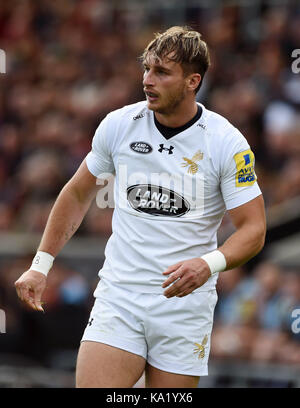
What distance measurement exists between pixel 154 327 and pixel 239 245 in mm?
688

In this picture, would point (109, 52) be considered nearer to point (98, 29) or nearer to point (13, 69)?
point (98, 29)

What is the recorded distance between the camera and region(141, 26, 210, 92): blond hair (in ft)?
17.4

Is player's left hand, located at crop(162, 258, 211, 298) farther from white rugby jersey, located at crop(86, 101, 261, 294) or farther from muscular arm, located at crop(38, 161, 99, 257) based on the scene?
muscular arm, located at crop(38, 161, 99, 257)

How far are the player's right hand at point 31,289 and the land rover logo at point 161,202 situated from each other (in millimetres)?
746

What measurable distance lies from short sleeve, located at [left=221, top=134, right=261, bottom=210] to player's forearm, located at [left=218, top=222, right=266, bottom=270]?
16cm

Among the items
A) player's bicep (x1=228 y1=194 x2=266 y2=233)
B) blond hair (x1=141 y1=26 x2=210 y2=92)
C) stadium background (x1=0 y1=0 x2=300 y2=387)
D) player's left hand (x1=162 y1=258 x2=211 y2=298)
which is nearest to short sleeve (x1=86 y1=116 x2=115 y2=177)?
blond hair (x1=141 y1=26 x2=210 y2=92)

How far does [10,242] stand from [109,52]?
416 cm

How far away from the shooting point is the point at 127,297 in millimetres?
5301

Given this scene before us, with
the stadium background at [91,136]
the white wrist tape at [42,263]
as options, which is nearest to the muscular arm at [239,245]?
the white wrist tape at [42,263]

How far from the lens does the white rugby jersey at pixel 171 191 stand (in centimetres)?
527

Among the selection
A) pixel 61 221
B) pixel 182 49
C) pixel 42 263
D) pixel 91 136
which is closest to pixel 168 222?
pixel 61 221

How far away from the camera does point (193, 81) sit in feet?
17.7

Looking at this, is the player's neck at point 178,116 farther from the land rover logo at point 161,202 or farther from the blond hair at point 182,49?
the land rover logo at point 161,202

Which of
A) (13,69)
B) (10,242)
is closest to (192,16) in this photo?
(13,69)
